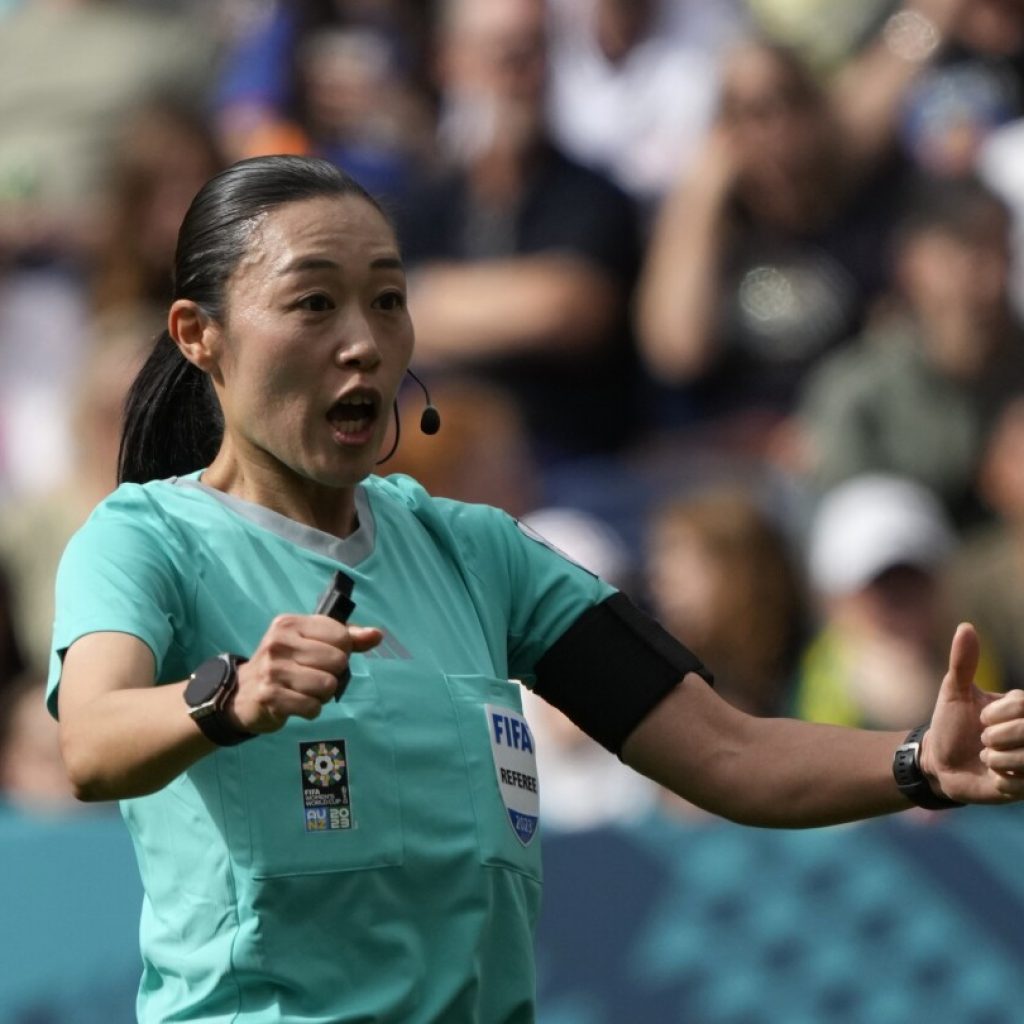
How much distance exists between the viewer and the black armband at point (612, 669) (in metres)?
2.99

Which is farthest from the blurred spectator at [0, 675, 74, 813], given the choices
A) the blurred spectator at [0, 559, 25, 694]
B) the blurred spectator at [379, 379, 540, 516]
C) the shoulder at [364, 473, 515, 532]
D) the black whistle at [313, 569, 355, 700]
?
the black whistle at [313, 569, 355, 700]

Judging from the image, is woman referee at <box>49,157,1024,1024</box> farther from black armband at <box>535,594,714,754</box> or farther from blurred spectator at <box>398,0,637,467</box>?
blurred spectator at <box>398,0,637,467</box>

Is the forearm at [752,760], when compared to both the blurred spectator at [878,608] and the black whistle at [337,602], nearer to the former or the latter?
the black whistle at [337,602]

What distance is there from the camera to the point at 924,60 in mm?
7398

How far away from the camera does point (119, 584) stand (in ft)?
8.42

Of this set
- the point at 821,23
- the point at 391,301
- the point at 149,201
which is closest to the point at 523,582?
the point at 391,301

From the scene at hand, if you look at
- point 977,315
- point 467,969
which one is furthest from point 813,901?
point 467,969

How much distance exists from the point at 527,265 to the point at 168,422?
14.8 ft

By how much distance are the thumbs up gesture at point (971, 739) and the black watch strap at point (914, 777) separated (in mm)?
11

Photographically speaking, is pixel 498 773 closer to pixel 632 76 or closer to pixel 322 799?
pixel 322 799

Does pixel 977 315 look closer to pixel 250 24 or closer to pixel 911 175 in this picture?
pixel 911 175

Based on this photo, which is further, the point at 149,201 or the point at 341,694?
the point at 149,201

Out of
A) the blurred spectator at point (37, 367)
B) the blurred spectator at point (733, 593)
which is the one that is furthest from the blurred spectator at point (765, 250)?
the blurred spectator at point (37, 367)

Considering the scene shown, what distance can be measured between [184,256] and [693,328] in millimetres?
4386
